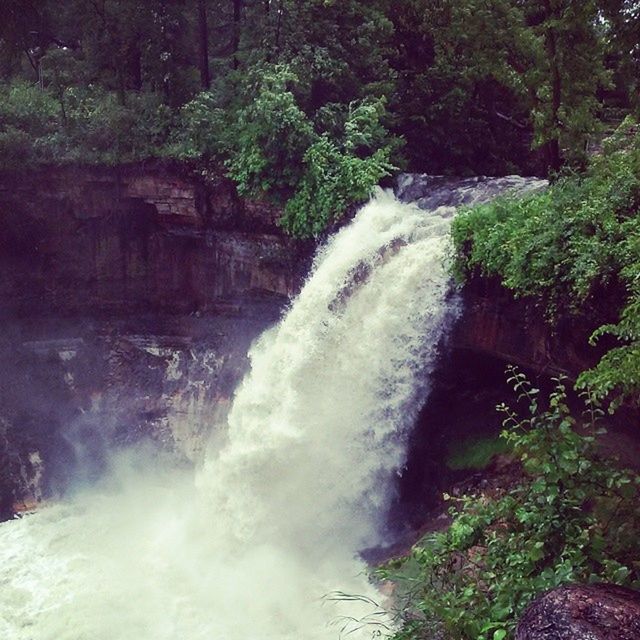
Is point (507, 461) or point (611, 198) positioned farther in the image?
point (507, 461)

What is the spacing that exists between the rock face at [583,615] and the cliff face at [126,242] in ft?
33.0

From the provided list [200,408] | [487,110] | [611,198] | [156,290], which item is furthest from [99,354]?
[611,198]

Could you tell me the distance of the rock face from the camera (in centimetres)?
368

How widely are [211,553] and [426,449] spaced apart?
387 centimetres

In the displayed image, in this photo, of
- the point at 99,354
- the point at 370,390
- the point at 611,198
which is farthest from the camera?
the point at 99,354

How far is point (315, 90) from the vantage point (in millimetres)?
13516

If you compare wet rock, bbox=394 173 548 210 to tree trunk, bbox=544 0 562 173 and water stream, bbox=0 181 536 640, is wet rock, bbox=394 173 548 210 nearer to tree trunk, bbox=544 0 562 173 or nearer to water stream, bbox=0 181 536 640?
water stream, bbox=0 181 536 640

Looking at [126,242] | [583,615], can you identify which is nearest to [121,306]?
[126,242]

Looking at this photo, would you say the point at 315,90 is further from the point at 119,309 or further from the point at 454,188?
the point at 119,309

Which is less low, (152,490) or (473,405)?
(473,405)

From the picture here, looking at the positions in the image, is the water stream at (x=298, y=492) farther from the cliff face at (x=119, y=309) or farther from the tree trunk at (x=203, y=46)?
the tree trunk at (x=203, y=46)

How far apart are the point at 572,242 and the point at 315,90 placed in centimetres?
792

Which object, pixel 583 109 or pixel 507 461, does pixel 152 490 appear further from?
pixel 583 109

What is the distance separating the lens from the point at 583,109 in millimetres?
9922
